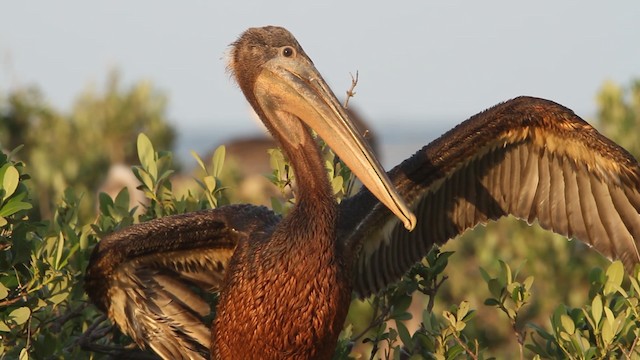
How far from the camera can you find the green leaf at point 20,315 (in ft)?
15.8

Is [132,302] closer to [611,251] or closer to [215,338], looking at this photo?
[215,338]

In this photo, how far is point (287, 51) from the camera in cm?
539

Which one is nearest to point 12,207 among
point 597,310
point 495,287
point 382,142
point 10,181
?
point 10,181

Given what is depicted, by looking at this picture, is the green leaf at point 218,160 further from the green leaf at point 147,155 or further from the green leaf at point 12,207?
the green leaf at point 12,207

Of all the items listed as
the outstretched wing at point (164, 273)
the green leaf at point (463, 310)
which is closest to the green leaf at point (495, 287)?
the green leaf at point (463, 310)

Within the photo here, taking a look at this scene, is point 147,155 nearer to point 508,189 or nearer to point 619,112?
point 508,189

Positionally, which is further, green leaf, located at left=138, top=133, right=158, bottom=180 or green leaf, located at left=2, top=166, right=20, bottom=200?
green leaf, located at left=138, top=133, right=158, bottom=180

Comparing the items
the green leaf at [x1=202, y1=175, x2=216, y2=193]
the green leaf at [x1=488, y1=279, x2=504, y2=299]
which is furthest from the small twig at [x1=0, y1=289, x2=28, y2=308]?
the green leaf at [x1=488, y1=279, x2=504, y2=299]

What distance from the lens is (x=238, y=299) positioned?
17.4 feet

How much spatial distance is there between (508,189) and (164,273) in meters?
1.91

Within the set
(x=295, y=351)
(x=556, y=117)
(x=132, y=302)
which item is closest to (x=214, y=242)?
(x=132, y=302)

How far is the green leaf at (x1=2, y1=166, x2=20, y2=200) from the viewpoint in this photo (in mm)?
4648

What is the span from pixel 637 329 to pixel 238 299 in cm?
178

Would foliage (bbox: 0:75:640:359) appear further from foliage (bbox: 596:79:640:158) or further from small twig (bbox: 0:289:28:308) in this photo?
foliage (bbox: 596:79:640:158)
